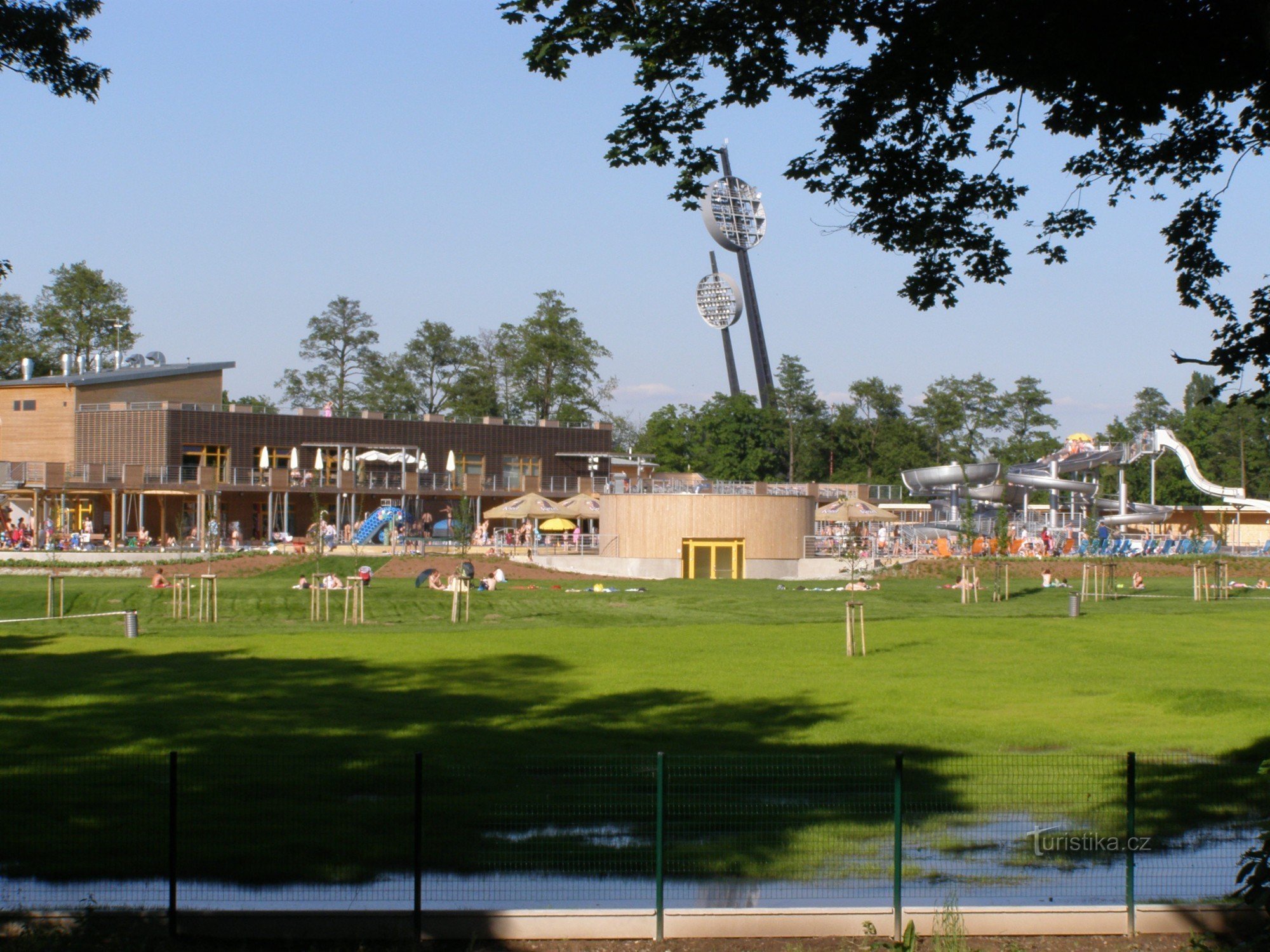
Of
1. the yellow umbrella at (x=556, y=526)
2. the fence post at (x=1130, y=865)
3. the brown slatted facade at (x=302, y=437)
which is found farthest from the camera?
the brown slatted facade at (x=302, y=437)

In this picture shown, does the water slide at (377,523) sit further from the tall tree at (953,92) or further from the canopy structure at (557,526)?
the tall tree at (953,92)

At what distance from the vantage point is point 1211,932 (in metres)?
9.36

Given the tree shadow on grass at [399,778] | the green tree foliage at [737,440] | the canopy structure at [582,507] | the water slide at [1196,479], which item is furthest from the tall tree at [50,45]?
the green tree foliage at [737,440]

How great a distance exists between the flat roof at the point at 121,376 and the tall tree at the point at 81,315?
13.0m

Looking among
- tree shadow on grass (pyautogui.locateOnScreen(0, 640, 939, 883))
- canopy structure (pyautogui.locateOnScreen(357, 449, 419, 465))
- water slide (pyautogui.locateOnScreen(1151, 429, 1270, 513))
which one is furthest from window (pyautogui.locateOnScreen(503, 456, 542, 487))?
tree shadow on grass (pyautogui.locateOnScreen(0, 640, 939, 883))

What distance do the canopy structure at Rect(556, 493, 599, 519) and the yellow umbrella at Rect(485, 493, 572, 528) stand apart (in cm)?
32

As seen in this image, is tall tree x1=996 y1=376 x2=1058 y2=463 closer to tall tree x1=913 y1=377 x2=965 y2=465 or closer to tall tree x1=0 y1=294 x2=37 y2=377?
tall tree x1=913 y1=377 x2=965 y2=465

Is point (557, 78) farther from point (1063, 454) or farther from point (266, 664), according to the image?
point (1063, 454)

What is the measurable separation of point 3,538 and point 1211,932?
57.5m

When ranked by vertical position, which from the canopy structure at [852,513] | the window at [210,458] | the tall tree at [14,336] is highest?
the tall tree at [14,336]

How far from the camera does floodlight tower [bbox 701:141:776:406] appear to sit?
102812 millimetres

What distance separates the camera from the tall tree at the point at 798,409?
106m

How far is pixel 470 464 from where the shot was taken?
8250cm

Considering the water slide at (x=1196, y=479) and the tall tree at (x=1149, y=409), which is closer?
the water slide at (x=1196, y=479)
